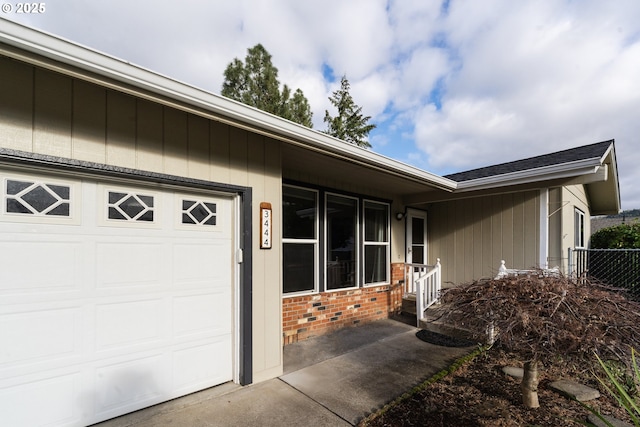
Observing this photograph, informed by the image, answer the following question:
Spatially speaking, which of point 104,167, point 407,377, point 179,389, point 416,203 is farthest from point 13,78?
point 416,203

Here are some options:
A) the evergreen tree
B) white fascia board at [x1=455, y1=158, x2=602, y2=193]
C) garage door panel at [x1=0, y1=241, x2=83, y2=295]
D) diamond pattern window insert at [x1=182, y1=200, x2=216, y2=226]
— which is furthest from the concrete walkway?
the evergreen tree

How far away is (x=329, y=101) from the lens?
64.1ft

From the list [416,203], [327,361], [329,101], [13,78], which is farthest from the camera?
[329,101]

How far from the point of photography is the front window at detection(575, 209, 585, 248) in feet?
22.6

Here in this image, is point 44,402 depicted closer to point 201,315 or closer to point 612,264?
point 201,315

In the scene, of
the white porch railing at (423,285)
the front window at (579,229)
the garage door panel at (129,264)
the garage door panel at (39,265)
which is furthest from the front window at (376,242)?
the front window at (579,229)

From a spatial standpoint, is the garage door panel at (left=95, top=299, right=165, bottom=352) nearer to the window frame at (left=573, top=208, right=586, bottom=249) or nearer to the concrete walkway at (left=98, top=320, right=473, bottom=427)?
the concrete walkway at (left=98, top=320, right=473, bottom=427)

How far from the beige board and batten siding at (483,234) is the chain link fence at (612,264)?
97cm

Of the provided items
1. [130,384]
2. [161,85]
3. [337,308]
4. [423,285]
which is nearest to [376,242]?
[423,285]

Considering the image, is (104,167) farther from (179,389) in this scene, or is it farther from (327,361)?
(327,361)

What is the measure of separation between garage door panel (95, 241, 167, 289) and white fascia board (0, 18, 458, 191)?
1.34m

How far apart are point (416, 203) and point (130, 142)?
17.7ft

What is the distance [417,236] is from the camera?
22.3 feet

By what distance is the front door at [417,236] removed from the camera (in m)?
6.60
